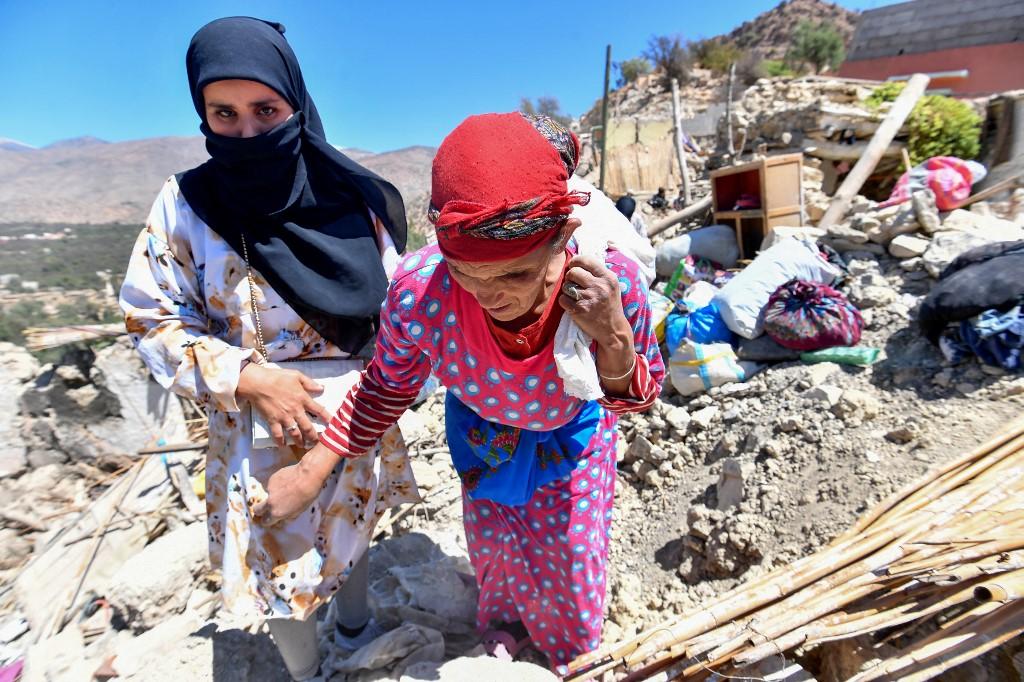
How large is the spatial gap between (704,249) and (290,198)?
483cm

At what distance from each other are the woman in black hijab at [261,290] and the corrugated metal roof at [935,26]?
1563 cm

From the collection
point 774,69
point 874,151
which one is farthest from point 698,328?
point 774,69

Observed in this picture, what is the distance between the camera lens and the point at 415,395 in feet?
4.74

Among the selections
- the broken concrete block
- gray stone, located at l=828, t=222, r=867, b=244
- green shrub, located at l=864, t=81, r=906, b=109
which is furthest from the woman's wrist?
green shrub, located at l=864, t=81, r=906, b=109

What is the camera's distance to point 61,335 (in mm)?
4312

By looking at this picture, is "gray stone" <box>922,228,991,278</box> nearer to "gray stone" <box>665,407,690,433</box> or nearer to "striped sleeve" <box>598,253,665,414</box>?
"gray stone" <box>665,407,690,433</box>

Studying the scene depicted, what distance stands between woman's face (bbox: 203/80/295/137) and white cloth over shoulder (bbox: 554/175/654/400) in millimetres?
805

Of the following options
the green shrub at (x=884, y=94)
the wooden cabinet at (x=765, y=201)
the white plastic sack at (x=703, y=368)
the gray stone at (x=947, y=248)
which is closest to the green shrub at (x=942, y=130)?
the green shrub at (x=884, y=94)

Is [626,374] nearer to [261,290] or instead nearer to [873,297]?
[261,290]

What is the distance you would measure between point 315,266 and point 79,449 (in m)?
4.39

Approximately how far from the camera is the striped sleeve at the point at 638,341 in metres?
1.19

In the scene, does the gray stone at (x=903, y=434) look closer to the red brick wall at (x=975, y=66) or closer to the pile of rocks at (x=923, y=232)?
→ the pile of rocks at (x=923, y=232)

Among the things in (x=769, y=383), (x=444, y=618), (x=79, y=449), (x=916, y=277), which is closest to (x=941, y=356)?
(x=769, y=383)

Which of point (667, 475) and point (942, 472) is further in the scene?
point (667, 475)
